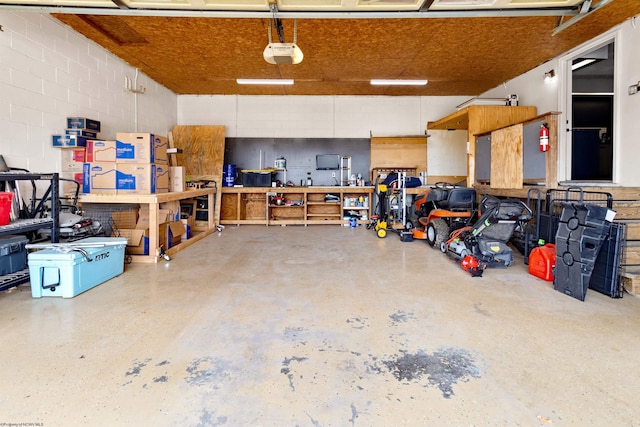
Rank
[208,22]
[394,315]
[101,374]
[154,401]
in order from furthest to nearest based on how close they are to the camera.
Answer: [208,22], [394,315], [101,374], [154,401]

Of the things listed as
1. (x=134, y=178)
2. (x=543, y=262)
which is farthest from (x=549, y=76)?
(x=134, y=178)

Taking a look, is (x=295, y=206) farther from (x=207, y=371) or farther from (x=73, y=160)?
(x=207, y=371)

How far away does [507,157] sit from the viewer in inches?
221

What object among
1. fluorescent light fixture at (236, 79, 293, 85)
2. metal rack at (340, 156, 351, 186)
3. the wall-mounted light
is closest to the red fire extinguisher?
the wall-mounted light

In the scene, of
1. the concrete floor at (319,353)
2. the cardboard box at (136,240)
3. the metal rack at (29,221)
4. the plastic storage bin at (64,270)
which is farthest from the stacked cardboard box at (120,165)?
the concrete floor at (319,353)

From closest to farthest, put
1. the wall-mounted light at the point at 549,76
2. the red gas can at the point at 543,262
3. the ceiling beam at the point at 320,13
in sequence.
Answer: the ceiling beam at the point at 320,13 → the red gas can at the point at 543,262 → the wall-mounted light at the point at 549,76

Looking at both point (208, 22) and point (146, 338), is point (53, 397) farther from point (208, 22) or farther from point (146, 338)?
point (208, 22)

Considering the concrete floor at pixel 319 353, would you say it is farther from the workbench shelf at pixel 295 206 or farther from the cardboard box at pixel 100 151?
the workbench shelf at pixel 295 206

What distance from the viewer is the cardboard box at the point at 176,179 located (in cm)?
561

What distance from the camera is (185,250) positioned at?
530cm

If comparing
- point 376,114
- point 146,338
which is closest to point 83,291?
point 146,338

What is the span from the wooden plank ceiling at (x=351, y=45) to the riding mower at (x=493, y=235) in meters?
2.28

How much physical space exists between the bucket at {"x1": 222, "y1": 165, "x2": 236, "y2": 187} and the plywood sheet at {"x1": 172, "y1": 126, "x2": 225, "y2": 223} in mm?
191

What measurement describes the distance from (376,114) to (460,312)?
6.64 meters
